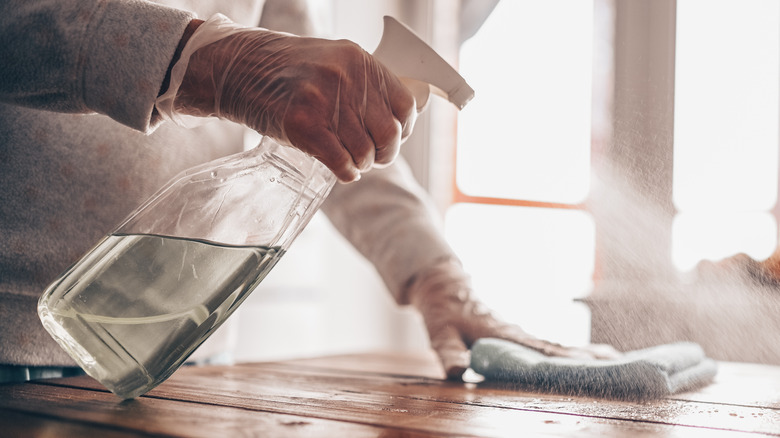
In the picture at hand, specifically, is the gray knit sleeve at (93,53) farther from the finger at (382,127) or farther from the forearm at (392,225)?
the forearm at (392,225)

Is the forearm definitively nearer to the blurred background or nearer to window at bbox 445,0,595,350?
the blurred background

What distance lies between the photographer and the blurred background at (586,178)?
4.65 feet

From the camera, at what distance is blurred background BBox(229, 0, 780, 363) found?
1.42 metres

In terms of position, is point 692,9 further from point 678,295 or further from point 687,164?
point 678,295

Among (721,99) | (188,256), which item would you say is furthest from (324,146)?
(721,99)

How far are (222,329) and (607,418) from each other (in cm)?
54

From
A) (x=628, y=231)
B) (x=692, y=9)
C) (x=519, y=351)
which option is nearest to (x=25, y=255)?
(x=519, y=351)

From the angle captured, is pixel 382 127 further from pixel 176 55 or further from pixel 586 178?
pixel 586 178

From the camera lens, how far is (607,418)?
534 mm

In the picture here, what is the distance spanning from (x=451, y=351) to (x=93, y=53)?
0.52m

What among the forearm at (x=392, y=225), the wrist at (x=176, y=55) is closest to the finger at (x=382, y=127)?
the wrist at (x=176, y=55)

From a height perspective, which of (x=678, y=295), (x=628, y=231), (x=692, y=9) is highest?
(x=692, y=9)

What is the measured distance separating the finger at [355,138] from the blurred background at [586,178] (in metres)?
0.52

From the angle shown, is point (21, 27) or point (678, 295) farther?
point (678, 295)
